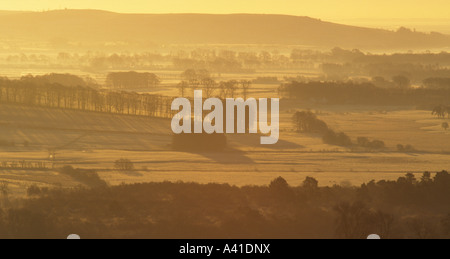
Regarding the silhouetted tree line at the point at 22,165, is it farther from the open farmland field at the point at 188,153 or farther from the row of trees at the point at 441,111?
the row of trees at the point at 441,111

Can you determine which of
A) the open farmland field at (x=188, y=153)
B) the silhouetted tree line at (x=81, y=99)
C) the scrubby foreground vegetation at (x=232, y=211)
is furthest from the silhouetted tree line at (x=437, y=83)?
the scrubby foreground vegetation at (x=232, y=211)

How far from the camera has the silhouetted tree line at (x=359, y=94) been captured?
178 ft

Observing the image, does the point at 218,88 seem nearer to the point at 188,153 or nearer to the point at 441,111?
the point at 441,111

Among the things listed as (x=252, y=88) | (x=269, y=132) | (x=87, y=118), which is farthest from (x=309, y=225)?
(x=252, y=88)

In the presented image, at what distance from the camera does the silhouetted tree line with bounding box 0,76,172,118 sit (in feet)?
138

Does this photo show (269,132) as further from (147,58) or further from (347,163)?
(147,58)

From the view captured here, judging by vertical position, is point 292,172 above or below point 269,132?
below

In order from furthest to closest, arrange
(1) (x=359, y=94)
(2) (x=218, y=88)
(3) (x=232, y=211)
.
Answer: (2) (x=218, y=88)
(1) (x=359, y=94)
(3) (x=232, y=211)

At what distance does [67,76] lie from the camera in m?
61.3

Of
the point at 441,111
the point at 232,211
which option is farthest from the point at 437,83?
the point at 232,211

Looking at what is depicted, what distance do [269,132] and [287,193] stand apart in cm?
1743

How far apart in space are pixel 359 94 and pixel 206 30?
11051cm

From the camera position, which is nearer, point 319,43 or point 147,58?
point 147,58

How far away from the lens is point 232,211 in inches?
744
